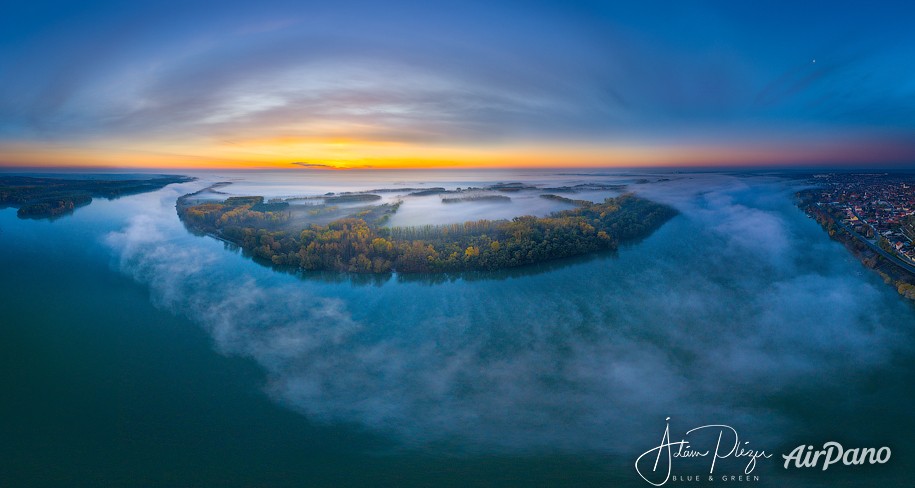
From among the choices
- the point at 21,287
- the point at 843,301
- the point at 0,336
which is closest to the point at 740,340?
the point at 843,301

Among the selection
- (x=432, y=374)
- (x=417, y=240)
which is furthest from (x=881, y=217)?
(x=432, y=374)

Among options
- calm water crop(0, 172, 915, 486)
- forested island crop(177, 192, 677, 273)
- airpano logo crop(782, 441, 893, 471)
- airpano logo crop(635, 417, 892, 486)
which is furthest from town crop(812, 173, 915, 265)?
airpano logo crop(635, 417, 892, 486)

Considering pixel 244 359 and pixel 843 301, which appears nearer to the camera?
pixel 244 359

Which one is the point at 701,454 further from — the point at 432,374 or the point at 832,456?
the point at 432,374

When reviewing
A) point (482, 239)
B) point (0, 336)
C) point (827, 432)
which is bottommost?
point (827, 432)

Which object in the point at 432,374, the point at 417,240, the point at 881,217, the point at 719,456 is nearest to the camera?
the point at 719,456

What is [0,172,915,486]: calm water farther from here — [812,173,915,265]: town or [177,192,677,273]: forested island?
[812,173,915,265]: town

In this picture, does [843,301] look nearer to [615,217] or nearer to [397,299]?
[615,217]
